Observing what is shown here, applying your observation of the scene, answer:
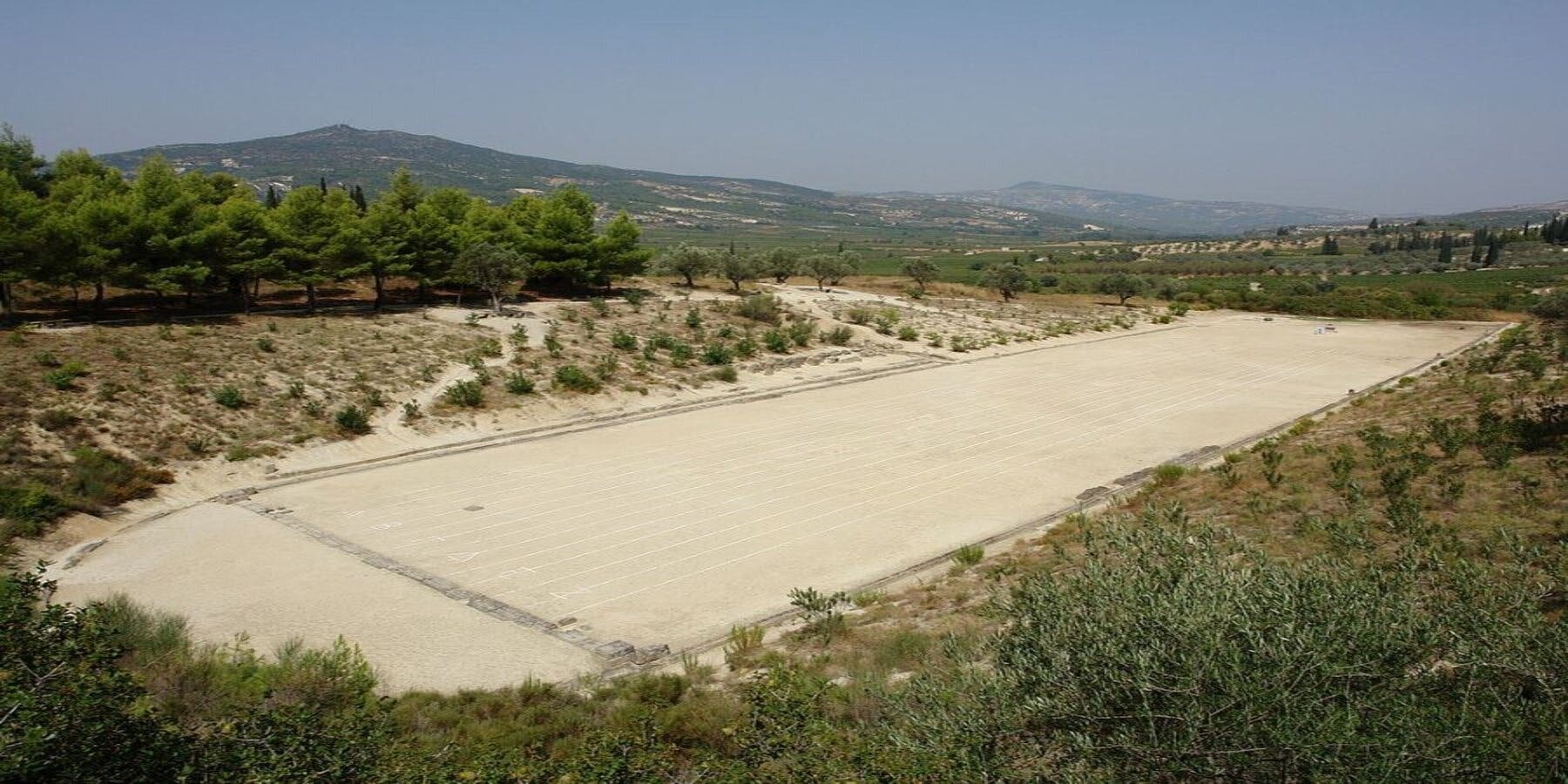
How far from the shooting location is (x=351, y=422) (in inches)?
934

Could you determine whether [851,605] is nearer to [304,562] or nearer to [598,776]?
[598,776]

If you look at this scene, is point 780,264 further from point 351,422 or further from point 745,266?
point 351,422

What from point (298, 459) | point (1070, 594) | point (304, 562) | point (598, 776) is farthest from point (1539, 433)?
point (298, 459)

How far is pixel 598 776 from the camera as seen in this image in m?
6.74

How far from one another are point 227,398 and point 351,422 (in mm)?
3112

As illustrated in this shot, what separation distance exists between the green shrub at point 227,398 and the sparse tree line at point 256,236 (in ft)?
28.8

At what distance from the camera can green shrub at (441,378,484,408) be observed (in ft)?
86.9

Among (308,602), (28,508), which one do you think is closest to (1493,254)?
(308,602)

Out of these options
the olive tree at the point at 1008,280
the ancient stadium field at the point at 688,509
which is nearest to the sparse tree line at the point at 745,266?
the olive tree at the point at 1008,280

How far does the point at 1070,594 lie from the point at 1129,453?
18668 mm

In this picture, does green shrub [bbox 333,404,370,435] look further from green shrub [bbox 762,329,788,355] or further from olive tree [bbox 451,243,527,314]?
green shrub [bbox 762,329,788,355]

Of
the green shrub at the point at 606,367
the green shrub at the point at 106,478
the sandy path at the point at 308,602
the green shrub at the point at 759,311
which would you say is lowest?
the sandy path at the point at 308,602

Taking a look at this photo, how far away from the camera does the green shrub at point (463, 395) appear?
26484 millimetres

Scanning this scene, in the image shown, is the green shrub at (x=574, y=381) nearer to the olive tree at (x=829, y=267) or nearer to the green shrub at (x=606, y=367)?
the green shrub at (x=606, y=367)
